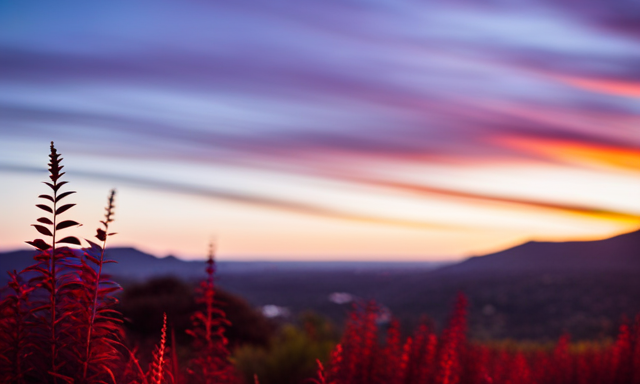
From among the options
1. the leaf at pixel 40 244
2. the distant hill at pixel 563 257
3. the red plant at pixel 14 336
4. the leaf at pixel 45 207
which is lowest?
the red plant at pixel 14 336

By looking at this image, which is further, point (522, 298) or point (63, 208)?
point (522, 298)

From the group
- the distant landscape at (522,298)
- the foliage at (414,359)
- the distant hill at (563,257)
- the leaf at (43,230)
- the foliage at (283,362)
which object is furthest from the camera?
the distant hill at (563,257)

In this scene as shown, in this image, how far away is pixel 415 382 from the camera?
5.48 meters

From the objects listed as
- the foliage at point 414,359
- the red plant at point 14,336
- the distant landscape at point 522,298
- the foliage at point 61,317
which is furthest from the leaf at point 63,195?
the distant landscape at point 522,298

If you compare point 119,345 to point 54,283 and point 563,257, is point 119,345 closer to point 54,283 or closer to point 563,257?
point 54,283

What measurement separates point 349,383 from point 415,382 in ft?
2.74

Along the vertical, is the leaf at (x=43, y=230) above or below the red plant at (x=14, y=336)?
above

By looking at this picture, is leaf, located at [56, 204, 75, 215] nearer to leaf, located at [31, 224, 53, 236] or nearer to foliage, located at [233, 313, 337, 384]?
leaf, located at [31, 224, 53, 236]

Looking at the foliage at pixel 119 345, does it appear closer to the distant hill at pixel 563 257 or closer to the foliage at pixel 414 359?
the foliage at pixel 414 359

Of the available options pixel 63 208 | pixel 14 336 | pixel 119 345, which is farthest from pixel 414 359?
pixel 63 208

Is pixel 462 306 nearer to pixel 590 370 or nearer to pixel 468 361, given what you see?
pixel 468 361

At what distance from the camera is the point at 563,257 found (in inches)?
3957

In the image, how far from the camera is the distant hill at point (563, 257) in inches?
3391

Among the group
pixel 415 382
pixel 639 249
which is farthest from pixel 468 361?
pixel 639 249
